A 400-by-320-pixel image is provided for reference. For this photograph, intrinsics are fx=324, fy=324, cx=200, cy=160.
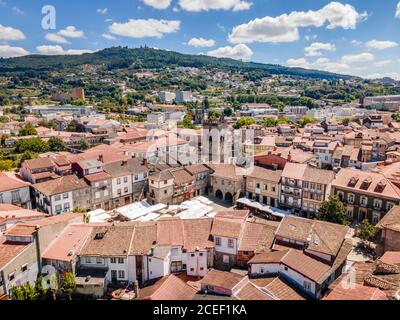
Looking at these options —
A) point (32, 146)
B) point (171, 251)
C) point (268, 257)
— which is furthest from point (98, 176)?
point (32, 146)

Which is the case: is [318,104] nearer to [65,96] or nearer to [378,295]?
[65,96]

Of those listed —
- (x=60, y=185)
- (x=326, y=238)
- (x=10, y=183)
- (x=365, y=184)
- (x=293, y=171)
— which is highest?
(x=293, y=171)

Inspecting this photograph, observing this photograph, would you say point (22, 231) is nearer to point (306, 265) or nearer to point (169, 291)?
point (169, 291)

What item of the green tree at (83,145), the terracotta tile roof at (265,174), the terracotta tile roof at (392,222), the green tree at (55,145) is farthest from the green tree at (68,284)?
the green tree at (83,145)

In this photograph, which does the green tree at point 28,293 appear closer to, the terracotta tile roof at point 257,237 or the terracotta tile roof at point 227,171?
the terracotta tile roof at point 257,237

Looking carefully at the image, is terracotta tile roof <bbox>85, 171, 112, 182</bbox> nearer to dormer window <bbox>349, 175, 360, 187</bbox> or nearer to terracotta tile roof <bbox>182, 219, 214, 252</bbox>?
terracotta tile roof <bbox>182, 219, 214, 252</bbox>
